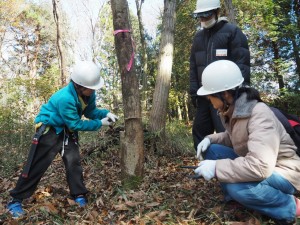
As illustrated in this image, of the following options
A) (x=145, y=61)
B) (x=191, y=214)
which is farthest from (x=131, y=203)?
(x=145, y=61)

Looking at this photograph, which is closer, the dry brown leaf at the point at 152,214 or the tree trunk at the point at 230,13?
the dry brown leaf at the point at 152,214

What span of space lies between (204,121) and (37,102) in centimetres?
786

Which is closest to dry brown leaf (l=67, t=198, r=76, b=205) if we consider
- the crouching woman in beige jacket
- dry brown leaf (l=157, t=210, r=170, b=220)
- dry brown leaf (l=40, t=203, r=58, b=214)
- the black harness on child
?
dry brown leaf (l=40, t=203, r=58, b=214)

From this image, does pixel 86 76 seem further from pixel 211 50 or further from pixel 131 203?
pixel 211 50

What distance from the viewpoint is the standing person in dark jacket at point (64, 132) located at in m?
3.24

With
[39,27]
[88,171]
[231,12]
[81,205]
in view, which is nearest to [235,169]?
[81,205]

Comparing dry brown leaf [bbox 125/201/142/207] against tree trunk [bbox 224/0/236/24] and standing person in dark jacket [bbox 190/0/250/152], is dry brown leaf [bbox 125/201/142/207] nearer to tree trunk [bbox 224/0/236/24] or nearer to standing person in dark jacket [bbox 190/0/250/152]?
standing person in dark jacket [bbox 190/0/250/152]

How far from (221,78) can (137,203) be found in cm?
149

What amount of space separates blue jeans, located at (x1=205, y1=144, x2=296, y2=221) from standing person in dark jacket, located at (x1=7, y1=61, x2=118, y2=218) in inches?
65.6

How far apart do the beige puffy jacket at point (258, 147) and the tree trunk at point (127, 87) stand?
3.71 ft

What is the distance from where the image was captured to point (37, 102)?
10305mm

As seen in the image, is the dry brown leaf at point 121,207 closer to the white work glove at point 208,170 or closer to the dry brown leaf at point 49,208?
the dry brown leaf at point 49,208

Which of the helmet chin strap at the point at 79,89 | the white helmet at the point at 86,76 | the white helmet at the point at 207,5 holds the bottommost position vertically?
the helmet chin strap at the point at 79,89

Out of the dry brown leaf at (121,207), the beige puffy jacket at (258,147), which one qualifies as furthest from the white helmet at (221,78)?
the dry brown leaf at (121,207)
